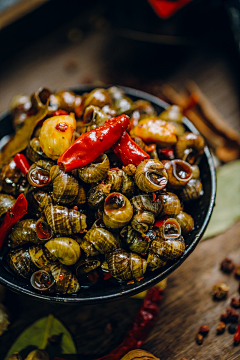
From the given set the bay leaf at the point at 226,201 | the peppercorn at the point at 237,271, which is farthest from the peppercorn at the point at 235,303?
the bay leaf at the point at 226,201

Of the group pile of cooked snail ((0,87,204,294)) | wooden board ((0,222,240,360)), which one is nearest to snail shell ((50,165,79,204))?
pile of cooked snail ((0,87,204,294))

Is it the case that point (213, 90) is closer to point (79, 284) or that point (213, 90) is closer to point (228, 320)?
point (228, 320)

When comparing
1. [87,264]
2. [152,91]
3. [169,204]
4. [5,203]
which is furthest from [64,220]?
[152,91]

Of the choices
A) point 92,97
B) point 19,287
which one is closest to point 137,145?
point 92,97

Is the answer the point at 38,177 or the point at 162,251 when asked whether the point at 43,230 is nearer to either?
the point at 38,177

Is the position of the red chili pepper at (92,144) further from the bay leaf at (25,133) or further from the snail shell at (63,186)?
the bay leaf at (25,133)
